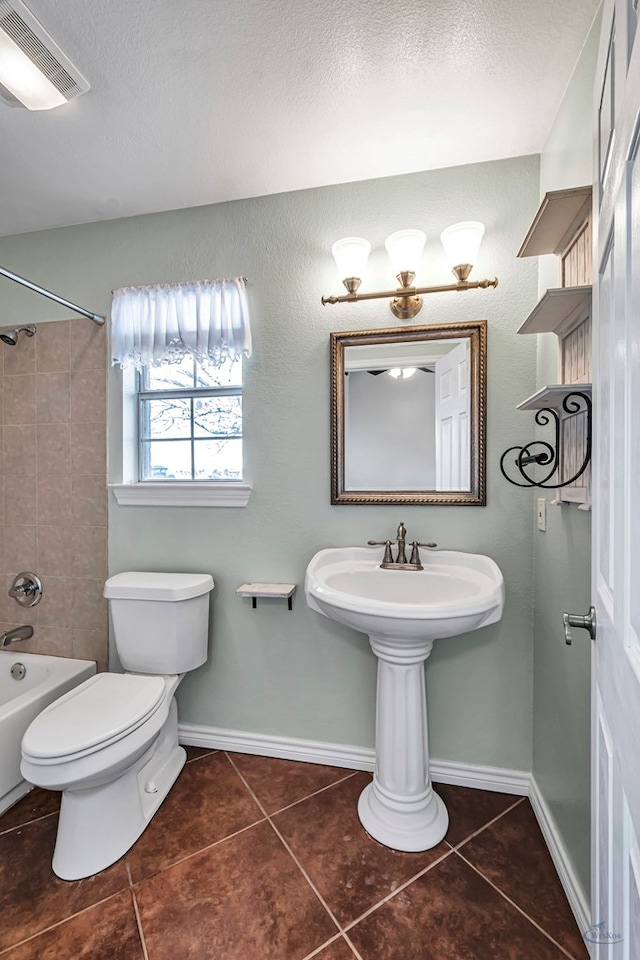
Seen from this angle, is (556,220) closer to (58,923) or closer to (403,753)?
(403,753)

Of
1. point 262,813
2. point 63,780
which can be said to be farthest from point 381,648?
point 63,780

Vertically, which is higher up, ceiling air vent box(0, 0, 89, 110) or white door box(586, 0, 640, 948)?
ceiling air vent box(0, 0, 89, 110)

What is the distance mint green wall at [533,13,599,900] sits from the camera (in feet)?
3.77

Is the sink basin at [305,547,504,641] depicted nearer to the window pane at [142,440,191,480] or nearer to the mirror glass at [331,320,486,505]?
the mirror glass at [331,320,486,505]

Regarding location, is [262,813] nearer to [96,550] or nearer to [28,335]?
[96,550]

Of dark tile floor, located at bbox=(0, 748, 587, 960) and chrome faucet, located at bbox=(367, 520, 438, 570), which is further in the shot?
chrome faucet, located at bbox=(367, 520, 438, 570)

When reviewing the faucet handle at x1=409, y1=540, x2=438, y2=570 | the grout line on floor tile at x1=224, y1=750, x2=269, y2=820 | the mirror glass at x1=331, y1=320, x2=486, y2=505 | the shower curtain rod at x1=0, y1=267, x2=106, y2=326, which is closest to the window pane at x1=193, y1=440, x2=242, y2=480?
the mirror glass at x1=331, y1=320, x2=486, y2=505

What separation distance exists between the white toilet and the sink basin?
0.58 meters

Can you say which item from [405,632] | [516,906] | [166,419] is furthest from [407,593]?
[166,419]

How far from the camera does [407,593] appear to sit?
5.29 feet

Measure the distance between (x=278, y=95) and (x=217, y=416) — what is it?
117 cm

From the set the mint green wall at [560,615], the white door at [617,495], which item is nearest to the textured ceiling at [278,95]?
the mint green wall at [560,615]

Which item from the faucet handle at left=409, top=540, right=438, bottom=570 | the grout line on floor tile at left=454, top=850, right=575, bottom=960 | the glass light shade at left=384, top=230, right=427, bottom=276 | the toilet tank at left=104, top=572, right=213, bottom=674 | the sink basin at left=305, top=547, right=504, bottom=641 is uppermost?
the glass light shade at left=384, top=230, right=427, bottom=276

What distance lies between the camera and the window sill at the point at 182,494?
1.84 meters
